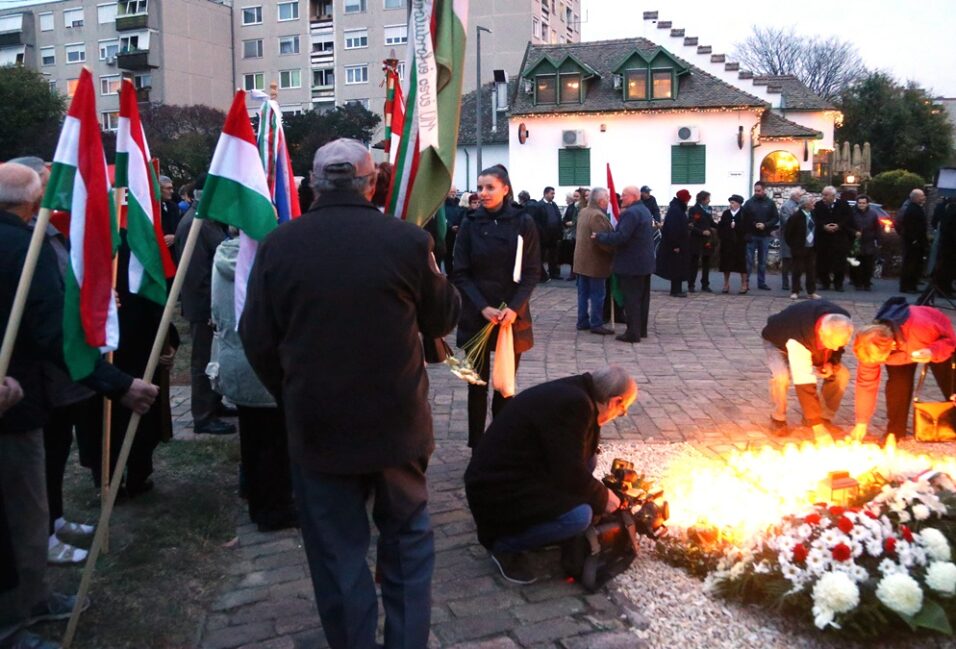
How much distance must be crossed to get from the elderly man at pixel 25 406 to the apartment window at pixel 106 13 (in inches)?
2618

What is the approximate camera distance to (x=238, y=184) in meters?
4.17

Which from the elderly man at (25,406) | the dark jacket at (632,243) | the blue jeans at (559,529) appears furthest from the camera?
the dark jacket at (632,243)

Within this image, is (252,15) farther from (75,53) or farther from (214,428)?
(214,428)

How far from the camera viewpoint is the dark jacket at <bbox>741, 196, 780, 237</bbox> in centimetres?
1588

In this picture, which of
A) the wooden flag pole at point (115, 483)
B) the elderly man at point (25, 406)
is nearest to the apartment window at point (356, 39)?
the wooden flag pole at point (115, 483)

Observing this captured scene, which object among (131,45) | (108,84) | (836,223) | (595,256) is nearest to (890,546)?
(595,256)

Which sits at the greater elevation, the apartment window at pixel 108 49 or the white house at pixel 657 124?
the apartment window at pixel 108 49

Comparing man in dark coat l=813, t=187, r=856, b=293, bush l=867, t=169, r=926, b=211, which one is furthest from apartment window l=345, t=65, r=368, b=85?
man in dark coat l=813, t=187, r=856, b=293

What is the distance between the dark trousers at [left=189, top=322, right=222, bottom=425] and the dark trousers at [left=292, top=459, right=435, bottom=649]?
3945 millimetres

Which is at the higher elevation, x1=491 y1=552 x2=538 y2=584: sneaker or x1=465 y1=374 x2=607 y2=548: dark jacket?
x1=465 y1=374 x2=607 y2=548: dark jacket

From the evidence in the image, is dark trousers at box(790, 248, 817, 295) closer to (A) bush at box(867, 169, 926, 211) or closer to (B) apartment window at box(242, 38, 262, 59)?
(A) bush at box(867, 169, 926, 211)

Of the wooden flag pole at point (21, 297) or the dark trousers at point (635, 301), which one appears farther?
the dark trousers at point (635, 301)

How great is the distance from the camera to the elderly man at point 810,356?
6.16 metres

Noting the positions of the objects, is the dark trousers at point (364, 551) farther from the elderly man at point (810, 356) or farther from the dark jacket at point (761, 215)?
the dark jacket at point (761, 215)
